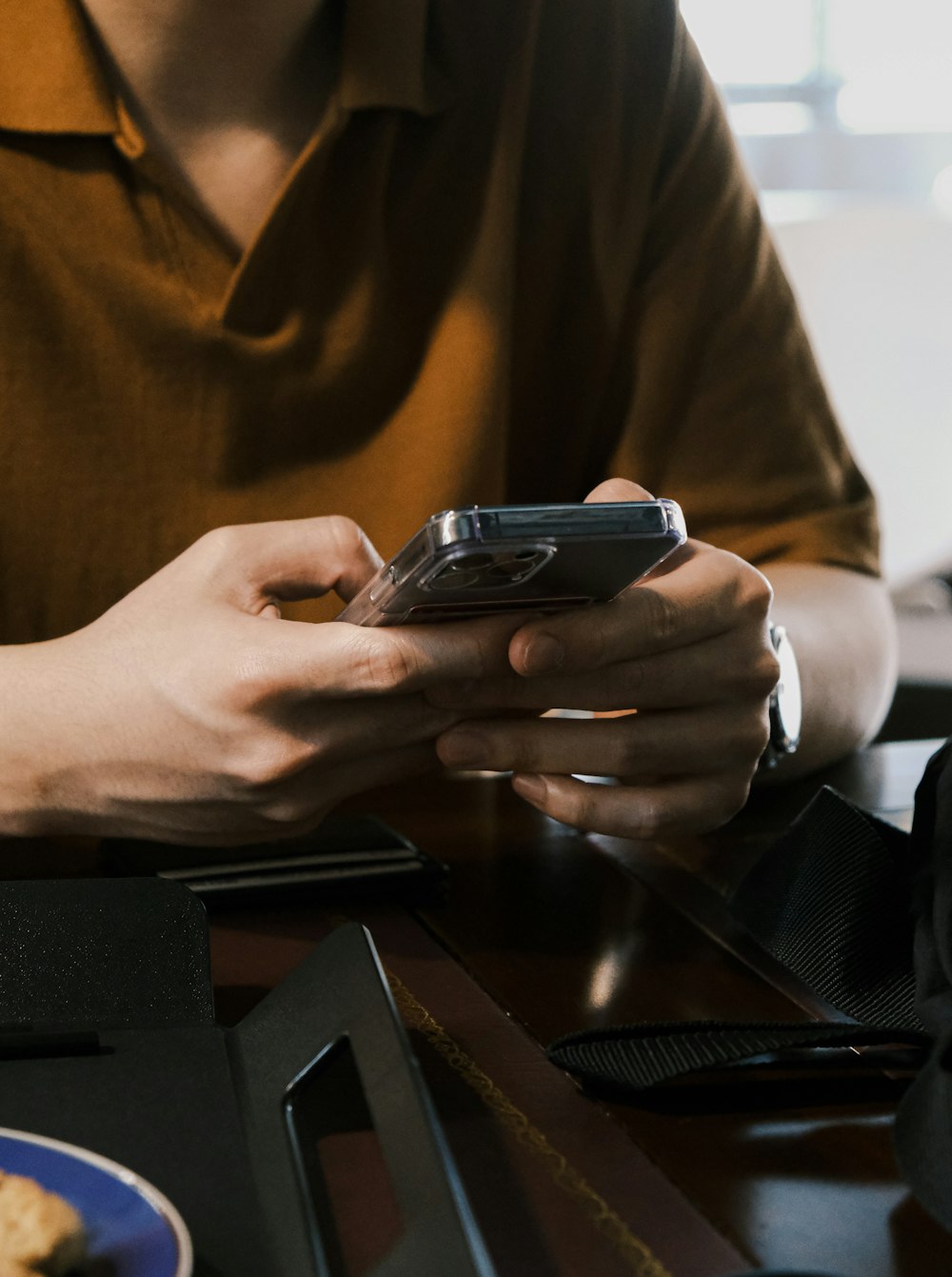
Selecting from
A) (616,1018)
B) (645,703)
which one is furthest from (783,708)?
(616,1018)

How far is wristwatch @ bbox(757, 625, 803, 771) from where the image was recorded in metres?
0.69

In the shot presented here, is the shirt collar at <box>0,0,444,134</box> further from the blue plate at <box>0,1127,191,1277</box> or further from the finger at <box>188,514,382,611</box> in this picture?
the blue plate at <box>0,1127,191,1277</box>

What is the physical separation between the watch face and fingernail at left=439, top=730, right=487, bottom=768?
204 millimetres

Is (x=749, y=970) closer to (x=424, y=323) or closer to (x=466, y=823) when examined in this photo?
(x=466, y=823)

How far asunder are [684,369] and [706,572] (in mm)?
449

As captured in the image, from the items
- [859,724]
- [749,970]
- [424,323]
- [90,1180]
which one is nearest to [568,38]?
[424,323]

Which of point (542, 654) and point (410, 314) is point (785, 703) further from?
point (410, 314)

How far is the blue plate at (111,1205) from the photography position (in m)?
0.26

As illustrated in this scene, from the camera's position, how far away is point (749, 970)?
1.66ft

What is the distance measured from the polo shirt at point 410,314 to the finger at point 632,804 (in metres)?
0.35

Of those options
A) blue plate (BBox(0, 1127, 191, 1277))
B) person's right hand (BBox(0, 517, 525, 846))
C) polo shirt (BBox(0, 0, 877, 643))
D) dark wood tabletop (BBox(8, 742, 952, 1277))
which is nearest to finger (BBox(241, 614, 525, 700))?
person's right hand (BBox(0, 517, 525, 846))

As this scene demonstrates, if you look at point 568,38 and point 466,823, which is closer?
point 466,823

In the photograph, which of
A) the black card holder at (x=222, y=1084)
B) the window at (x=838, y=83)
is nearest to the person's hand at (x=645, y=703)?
the black card holder at (x=222, y=1084)

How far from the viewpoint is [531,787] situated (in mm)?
570
